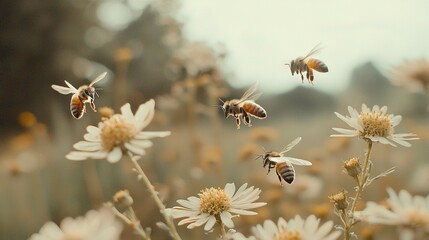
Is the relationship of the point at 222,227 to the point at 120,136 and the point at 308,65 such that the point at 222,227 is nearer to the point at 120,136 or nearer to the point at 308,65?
the point at 120,136

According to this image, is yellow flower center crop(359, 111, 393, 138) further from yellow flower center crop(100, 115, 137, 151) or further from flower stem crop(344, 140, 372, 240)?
yellow flower center crop(100, 115, 137, 151)

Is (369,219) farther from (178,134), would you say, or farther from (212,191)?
(178,134)

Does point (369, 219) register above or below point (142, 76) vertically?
below

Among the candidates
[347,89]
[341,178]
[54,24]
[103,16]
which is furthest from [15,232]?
[103,16]

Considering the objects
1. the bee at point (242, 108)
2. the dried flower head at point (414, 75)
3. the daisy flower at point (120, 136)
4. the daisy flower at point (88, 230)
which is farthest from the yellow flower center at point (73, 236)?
the dried flower head at point (414, 75)

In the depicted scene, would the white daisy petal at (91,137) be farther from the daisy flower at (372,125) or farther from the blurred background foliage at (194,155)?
the daisy flower at (372,125)

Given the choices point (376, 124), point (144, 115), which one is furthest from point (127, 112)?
point (376, 124)

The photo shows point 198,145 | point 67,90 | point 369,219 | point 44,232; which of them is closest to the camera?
point 369,219
